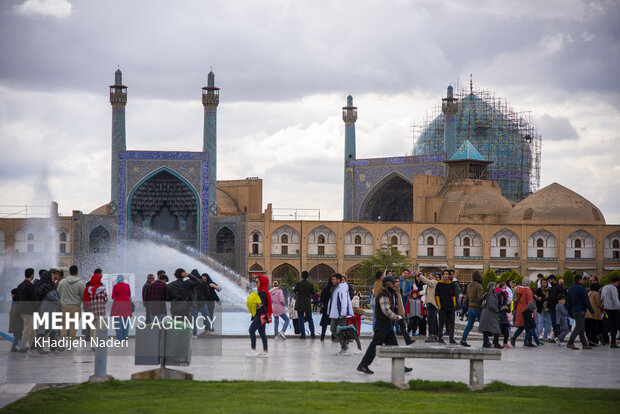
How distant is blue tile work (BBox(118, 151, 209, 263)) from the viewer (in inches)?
1772

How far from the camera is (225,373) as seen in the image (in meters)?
9.42

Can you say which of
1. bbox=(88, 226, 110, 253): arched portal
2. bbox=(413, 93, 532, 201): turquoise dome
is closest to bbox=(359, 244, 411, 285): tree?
bbox=(88, 226, 110, 253): arched portal

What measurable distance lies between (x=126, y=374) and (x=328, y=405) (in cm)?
287

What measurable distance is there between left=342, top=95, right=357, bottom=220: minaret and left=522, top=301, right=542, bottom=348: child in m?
39.0

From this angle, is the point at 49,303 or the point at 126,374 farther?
the point at 49,303

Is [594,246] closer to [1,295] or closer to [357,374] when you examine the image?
[1,295]

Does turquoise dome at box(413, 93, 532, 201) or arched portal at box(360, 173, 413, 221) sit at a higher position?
turquoise dome at box(413, 93, 532, 201)

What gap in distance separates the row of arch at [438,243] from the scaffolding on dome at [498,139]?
11637mm

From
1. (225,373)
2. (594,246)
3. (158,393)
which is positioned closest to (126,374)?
(225,373)

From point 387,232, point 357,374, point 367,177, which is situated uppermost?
point 367,177

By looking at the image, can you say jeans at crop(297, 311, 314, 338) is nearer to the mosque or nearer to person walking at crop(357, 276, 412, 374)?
person walking at crop(357, 276, 412, 374)

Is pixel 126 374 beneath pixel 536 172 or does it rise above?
beneath

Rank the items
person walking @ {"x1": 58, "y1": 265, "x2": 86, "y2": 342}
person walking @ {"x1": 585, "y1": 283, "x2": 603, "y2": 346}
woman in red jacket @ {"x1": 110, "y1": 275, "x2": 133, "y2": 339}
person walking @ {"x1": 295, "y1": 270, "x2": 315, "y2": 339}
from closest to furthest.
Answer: person walking @ {"x1": 58, "y1": 265, "x2": 86, "y2": 342}
woman in red jacket @ {"x1": 110, "y1": 275, "x2": 133, "y2": 339}
person walking @ {"x1": 295, "y1": 270, "x2": 315, "y2": 339}
person walking @ {"x1": 585, "y1": 283, "x2": 603, "y2": 346}

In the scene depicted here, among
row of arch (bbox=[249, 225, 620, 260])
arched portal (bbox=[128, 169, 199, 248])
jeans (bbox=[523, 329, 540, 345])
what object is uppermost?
arched portal (bbox=[128, 169, 199, 248])
